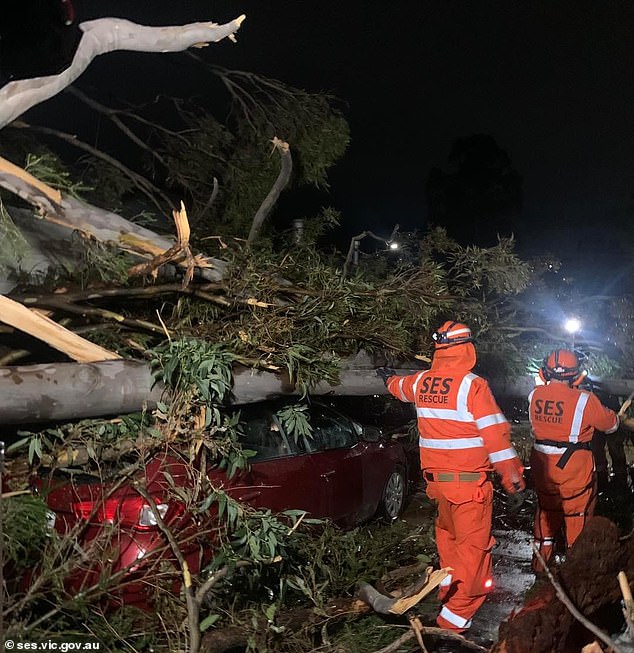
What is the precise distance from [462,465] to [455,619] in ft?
3.03

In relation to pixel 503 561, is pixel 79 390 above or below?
above

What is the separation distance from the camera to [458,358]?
4.47 metres

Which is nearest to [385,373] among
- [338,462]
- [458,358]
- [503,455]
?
[458,358]

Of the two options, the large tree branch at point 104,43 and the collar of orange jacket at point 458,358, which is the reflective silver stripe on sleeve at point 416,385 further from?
the large tree branch at point 104,43

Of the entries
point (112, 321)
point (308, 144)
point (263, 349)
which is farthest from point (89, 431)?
point (308, 144)

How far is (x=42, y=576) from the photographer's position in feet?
11.0

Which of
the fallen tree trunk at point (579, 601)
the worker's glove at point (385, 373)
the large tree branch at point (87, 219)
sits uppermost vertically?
the large tree branch at point (87, 219)

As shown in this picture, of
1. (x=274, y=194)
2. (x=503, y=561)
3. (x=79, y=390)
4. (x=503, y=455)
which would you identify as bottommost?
(x=503, y=561)

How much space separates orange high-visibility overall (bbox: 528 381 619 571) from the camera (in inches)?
212

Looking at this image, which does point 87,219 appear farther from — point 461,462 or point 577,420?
point 577,420

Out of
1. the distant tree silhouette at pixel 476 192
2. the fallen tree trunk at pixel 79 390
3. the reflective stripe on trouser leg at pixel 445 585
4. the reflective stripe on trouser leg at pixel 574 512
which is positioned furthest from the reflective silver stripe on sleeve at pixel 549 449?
the distant tree silhouette at pixel 476 192

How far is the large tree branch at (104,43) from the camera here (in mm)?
3840

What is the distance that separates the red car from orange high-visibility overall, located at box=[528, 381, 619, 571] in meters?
1.53

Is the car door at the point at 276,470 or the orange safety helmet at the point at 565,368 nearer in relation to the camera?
the car door at the point at 276,470
